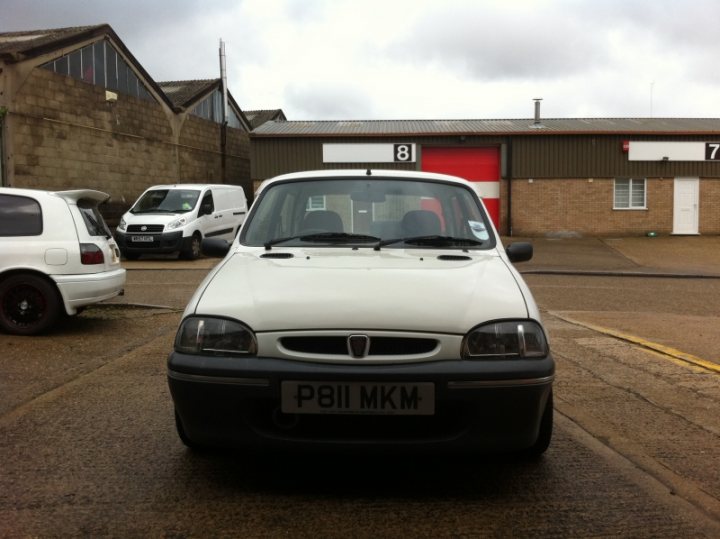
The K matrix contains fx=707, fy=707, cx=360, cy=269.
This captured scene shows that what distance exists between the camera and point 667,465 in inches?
141

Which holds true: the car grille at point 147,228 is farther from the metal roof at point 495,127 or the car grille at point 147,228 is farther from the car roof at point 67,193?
the metal roof at point 495,127

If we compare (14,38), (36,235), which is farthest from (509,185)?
(36,235)

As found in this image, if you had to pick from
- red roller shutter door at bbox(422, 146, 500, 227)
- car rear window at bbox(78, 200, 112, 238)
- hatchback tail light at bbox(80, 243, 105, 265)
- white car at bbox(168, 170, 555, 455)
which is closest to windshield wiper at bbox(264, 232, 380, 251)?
white car at bbox(168, 170, 555, 455)

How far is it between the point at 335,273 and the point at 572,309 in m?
7.38

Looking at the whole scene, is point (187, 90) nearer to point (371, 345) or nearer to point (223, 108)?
point (223, 108)

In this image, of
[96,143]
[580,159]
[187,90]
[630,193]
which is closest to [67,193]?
[96,143]

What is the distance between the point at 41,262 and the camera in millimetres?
7027

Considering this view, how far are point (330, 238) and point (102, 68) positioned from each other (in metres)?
21.9

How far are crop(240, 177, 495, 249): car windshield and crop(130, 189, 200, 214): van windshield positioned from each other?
44.7ft

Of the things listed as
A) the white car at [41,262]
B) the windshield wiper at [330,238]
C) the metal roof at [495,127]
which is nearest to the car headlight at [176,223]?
the white car at [41,262]

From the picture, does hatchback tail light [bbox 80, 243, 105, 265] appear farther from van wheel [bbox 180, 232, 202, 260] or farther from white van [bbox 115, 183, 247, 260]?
van wheel [bbox 180, 232, 202, 260]

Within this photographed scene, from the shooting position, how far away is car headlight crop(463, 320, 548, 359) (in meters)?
2.95

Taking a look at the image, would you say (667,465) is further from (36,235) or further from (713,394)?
(36,235)

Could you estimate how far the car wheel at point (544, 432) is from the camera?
3.39 m
